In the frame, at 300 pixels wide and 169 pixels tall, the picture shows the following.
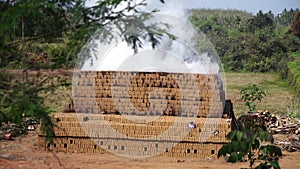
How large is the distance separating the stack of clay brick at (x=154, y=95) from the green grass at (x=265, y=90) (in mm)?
4565

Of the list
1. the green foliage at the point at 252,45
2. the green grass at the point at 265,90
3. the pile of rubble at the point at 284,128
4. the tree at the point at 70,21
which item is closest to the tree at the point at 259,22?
the green foliage at the point at 252,45

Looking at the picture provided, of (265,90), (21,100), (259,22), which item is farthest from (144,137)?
(259,22)

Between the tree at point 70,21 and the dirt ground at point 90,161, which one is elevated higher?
the tree at point 70,21

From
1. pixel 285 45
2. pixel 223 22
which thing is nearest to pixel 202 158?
pixel 285 45

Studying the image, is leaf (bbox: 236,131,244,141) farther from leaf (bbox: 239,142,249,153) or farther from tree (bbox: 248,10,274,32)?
tree (bbox: 248,10,274,32)

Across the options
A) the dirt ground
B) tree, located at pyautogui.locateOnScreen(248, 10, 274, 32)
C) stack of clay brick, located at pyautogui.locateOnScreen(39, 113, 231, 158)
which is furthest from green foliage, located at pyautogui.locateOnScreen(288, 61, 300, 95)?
stack of clay brick, located at pyautogui.locateOnScreen(39, 113, 231, 158)

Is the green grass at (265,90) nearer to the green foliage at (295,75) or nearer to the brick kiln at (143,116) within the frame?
the green foliage at (295,75)

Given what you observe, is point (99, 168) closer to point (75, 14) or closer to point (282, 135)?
point (75, 14)

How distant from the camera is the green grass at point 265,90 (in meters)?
16.0

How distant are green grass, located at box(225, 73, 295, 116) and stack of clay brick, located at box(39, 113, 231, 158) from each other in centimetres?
510

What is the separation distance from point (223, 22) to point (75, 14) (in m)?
32.4

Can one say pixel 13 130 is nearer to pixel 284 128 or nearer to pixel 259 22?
pixel 284 128

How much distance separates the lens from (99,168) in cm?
815

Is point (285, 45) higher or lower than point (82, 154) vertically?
higher
